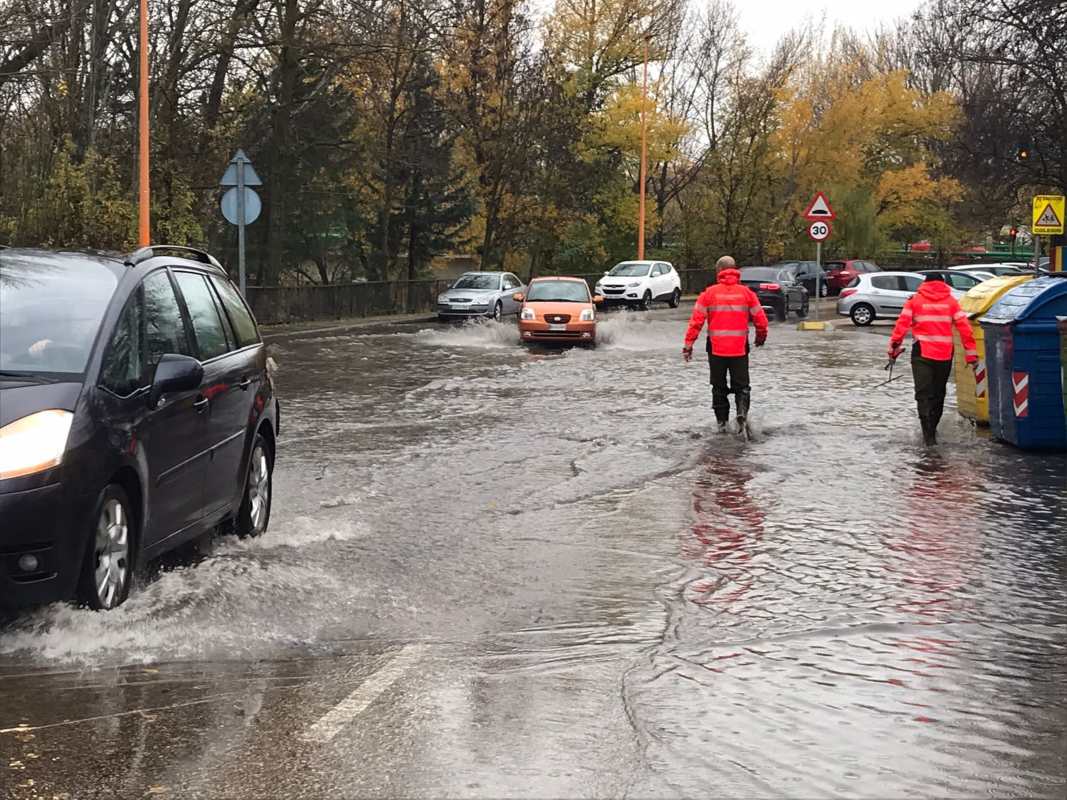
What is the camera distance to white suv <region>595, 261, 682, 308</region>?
47594 millimetres

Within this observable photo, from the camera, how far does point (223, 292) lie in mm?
8836

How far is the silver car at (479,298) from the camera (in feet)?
132

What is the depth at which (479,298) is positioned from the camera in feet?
133

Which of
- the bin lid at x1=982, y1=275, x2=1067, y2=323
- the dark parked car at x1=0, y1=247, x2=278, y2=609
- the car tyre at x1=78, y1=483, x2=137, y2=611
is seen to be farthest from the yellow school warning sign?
the car tyre at x1=78, y1=483, x2=137, y2=611

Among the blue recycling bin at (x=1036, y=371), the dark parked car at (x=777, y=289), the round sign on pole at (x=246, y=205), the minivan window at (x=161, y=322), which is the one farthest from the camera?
the dark parked car at (x=777, y=289)

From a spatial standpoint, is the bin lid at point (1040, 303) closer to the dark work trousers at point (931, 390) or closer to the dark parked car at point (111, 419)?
the dark work trousers at point (931, 390)

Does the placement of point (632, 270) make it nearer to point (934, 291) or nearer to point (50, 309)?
point (934, 291)

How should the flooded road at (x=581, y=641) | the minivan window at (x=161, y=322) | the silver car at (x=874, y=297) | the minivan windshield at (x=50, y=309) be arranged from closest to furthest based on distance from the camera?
the flooded road at (x=581, y=641) < the minivan windshield at (x=50, y=309) < the minivan window at (x=161, y=322) < the silver car at (x=874, y=297)

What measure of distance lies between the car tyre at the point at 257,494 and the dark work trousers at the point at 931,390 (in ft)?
24.5

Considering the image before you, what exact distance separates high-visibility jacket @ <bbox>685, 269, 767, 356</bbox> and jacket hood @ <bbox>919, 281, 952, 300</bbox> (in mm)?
1604

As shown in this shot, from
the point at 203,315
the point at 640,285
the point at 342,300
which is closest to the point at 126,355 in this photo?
the point at 203,315

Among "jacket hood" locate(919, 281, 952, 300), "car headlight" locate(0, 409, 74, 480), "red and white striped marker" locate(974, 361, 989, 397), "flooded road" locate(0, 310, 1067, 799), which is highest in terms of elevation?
"jacket hood" locate(919, 281, 952, 300)

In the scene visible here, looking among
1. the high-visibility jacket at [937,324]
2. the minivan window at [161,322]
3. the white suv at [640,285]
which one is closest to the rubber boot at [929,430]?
the high-visibility jacket at [937,324]

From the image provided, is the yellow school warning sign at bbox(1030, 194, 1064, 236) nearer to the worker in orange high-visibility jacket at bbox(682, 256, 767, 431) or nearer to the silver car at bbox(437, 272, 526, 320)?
the silver car at bbox(437, 272, 526, 320)
